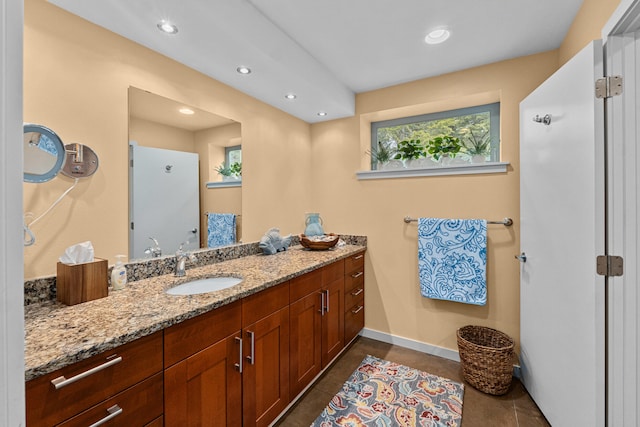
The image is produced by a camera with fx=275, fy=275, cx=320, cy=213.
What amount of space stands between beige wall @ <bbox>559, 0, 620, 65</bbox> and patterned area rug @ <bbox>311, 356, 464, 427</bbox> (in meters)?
2.20

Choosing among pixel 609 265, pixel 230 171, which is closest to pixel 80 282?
pixel 230 171

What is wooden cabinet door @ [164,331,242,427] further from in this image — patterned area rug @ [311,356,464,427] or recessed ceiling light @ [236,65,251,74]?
recessed ceiling light @ [236,65,251,74]

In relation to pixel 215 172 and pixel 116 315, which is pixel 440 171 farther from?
pixel 116 315

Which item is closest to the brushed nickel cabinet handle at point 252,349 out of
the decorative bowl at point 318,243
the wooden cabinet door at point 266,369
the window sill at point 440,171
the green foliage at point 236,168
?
the wooden cabinet door at point 266,369

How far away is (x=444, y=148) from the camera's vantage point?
2.33 m

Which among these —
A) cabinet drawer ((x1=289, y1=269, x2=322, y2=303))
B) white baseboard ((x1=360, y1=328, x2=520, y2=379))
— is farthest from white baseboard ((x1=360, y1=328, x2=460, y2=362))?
cabinet drawer ((x1=289, y1=269, x2=322, y2=303))

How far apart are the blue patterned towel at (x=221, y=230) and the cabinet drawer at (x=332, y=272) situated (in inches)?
28.9

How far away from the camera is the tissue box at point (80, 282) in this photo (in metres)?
1.12

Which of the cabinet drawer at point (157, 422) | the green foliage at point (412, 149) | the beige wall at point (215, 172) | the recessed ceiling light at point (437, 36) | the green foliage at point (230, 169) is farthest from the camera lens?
the green foliage at point (412, 149)

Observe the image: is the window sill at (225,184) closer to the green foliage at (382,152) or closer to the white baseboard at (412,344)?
the green foliage at (382,152)

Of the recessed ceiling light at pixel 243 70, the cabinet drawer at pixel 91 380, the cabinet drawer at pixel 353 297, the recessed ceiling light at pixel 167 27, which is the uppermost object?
the recessed ceiling light at pixel 243 70

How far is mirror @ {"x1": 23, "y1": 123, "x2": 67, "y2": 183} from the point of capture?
3.63 feet

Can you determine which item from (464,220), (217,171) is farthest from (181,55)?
(464,220)

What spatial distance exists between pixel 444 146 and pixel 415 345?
1769mm
